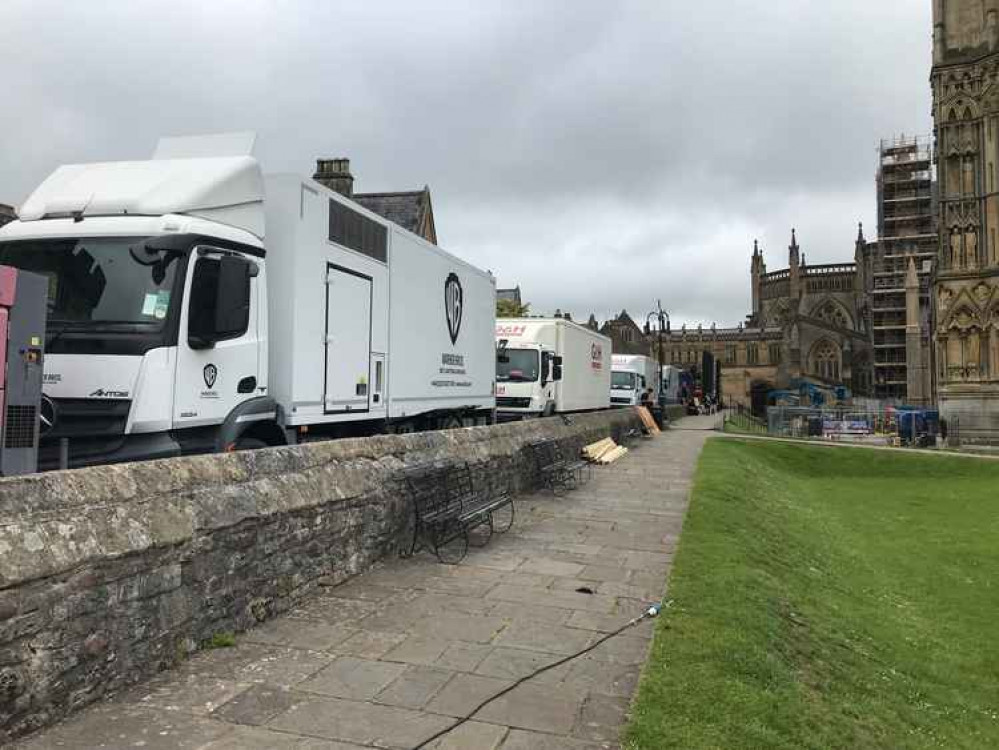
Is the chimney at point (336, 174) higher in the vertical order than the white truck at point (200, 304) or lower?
higher

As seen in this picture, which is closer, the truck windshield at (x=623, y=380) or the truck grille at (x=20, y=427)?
the truck grille at (x=20, y=427)

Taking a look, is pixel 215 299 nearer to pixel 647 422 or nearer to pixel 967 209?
pixel 647 422

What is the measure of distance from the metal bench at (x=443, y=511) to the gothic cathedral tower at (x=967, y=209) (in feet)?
137

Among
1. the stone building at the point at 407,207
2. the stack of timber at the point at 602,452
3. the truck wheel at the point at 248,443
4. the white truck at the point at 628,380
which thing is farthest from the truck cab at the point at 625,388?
the truck wheel at the point at 248,443

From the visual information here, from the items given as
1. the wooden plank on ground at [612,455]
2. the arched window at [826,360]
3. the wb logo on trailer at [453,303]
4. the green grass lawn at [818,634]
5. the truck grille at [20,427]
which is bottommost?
the green grass lawn at [818,634]

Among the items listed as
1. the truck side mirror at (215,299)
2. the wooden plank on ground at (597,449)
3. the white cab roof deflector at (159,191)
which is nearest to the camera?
the truck side mirror at (215,299)

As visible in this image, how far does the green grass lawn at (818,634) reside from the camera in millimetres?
4074

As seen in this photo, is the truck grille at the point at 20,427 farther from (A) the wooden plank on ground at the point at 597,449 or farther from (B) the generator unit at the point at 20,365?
(A) the wooden plank on ground at the point at 597,449

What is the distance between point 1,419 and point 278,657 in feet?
8.42

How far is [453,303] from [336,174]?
2239 cm

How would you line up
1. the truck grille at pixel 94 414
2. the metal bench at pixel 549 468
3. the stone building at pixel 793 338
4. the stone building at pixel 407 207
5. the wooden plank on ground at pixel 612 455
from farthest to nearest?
the stone building at pixel 793 338
the stone building at pixel 407 207
the wooden plank on ground at pixel 612 455
the metal bench at pixel 549 468
the truck grille at pixel 94 414

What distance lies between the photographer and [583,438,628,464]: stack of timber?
17.3m

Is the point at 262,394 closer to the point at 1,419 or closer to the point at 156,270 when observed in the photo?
the point at 156,270

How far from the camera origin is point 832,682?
520 centimetres
